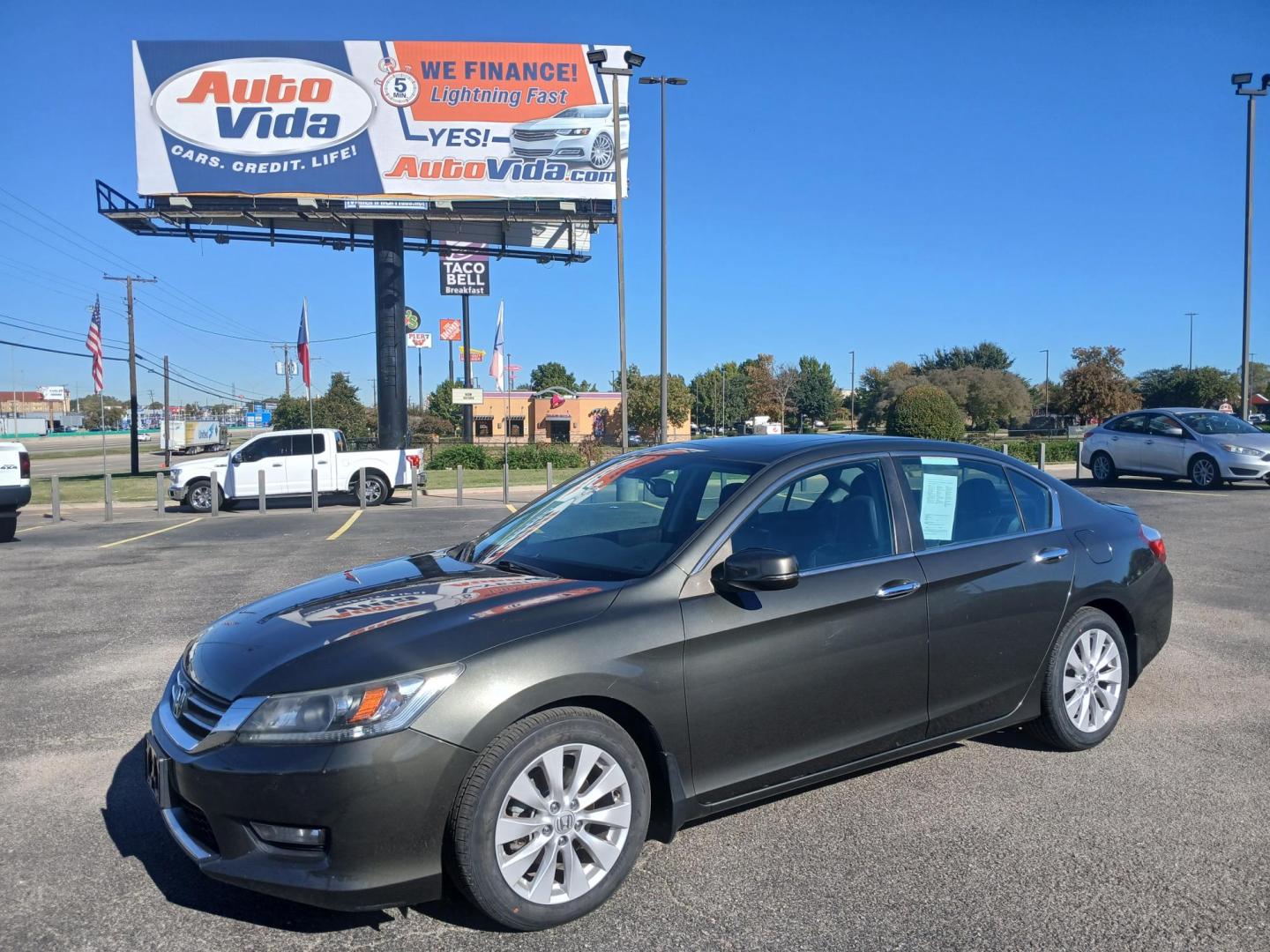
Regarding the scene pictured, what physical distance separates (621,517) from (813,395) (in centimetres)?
10292

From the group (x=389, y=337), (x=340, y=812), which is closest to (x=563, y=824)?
(x=340, y=812)

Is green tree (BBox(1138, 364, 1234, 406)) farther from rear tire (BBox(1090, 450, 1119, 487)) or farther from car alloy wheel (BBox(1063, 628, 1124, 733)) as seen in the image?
car alloy wheel (BBox(1063, 628, 1124, 733))

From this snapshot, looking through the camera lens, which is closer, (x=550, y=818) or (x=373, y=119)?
(x=550, y=818)

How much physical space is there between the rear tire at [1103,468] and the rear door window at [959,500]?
16866 mm

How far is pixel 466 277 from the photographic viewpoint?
41.1m

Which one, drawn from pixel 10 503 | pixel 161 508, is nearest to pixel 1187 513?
pixel 10 503

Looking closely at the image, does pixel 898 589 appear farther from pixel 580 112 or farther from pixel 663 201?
pixel 580 112

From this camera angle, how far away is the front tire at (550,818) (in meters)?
2.98

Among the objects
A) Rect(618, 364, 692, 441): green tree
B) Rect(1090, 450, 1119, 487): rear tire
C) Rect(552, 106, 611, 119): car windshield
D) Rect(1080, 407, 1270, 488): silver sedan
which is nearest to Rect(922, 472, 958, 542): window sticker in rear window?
Rect(1080, 407, 1270, 488): silver sedan

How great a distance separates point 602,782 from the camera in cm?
321

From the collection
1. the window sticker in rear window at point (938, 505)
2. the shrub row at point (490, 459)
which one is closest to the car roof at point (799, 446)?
the window sticker in rear window at point (938, 505)

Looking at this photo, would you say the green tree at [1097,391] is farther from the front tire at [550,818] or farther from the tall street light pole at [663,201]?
the front tire at [550,818]

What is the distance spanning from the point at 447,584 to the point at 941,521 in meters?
2.20

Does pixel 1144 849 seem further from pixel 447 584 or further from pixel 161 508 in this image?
pixel 161 508
